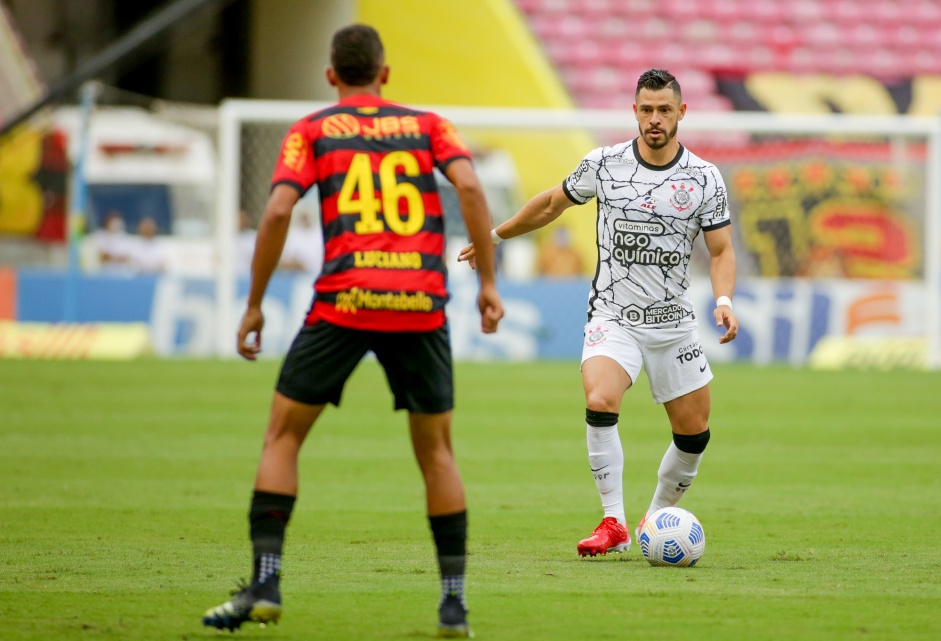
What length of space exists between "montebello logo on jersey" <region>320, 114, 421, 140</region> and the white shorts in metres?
2.24

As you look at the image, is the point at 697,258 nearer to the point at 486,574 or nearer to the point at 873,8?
the point at 873,8

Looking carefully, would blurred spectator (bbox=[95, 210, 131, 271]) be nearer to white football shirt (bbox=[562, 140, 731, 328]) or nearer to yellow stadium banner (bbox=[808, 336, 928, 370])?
yellow stadium banner (bbox=[808, 336, 928, 370])

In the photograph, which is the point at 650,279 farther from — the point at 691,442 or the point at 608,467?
the point at 608,467

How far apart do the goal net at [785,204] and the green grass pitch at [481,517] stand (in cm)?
445

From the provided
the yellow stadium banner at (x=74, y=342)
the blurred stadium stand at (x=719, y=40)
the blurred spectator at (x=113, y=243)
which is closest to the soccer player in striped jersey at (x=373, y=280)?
the yellow stadium banner at (x=74, y=342)

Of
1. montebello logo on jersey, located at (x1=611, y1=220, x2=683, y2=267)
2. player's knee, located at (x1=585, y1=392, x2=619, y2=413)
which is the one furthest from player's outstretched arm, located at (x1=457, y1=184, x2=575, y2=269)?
player's knee, located at (x1=585, y1=392, x2=619, y2=413)

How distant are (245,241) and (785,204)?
8479 mm

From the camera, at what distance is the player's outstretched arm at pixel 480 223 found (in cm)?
486

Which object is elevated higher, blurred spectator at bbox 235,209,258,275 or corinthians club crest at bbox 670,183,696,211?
blurred spectator at bbox 235,209,258,275

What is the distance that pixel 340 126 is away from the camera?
493 centimetres

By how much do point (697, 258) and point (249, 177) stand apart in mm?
7204

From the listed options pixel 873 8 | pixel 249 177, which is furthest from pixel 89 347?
pixel 873 8

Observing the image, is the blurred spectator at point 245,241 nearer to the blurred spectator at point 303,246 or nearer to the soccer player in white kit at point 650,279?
the blurred spectator at point 303,246

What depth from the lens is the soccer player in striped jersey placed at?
487 cm
